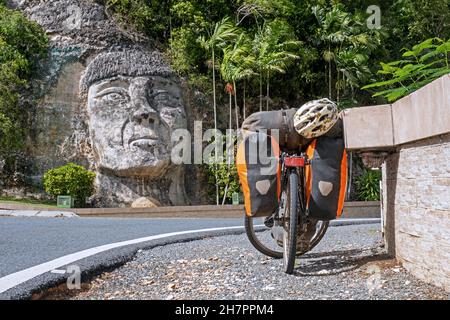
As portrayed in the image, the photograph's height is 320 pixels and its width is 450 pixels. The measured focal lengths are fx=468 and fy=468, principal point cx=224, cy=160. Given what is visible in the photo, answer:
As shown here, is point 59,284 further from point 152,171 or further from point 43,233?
point 152,171

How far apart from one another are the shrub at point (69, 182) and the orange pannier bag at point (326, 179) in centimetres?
1147

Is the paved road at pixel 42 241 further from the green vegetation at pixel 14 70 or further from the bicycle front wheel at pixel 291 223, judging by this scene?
the green vegetation at pixel 14 70

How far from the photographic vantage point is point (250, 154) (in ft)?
11.6

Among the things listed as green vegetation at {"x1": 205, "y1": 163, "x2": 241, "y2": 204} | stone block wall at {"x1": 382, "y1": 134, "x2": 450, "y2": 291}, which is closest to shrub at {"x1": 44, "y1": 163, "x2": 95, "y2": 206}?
green vegetation at {"x1": 205, "y1": 163, "x2": 241, "y2": 204}

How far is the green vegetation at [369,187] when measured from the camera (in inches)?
648

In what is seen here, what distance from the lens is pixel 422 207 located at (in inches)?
117

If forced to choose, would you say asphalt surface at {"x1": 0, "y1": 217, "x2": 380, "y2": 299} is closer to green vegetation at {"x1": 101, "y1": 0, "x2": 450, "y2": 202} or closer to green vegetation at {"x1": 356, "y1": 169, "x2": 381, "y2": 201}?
green vegetation at {"x1": 101, "y1": 0, "x2": 450, "y2": 202}

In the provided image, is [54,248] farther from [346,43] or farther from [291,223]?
[346,43]

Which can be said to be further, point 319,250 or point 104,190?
point 104,190

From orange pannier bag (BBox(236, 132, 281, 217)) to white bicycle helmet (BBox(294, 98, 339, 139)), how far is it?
0.24 metres

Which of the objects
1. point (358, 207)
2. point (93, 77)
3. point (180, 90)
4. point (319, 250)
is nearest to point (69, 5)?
point (93, 77)

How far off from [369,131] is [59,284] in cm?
245

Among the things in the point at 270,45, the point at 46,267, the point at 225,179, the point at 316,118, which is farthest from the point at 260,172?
the point at 270,45

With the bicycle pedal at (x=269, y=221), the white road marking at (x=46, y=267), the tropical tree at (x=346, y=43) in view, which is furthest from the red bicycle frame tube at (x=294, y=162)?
the tropical tree at (x=346, y=43)
